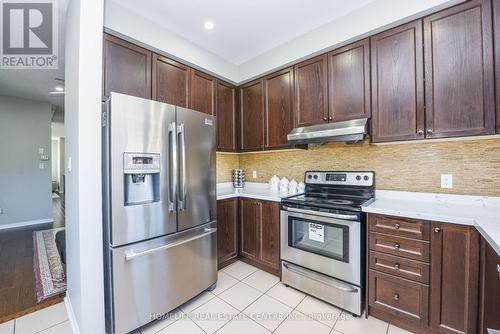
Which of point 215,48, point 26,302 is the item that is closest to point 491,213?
point 215,48

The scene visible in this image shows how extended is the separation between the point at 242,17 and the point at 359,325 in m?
2.91

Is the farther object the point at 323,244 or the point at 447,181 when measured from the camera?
the point at 323,244

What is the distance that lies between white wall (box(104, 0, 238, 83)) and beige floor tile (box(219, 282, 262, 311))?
2.51 m

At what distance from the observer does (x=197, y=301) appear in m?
2.03

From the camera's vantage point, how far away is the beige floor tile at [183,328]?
5.41 feet

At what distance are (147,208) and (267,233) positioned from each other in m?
1.34

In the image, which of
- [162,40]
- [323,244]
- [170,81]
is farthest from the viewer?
[170,81]

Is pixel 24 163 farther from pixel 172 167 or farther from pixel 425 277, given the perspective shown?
pixel 425 277

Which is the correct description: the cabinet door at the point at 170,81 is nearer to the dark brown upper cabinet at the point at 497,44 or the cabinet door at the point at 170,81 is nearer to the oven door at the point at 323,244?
the oven door at the point at 323,244

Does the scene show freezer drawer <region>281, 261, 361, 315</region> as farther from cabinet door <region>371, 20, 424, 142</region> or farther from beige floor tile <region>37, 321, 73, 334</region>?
beige floor tile <region>37, 321, 73, 334</region>

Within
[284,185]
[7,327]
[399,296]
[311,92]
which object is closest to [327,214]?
[399,296]

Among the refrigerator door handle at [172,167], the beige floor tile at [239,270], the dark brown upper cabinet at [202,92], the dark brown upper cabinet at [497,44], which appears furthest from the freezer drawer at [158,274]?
the dark brown upper cabinet at [497,44]

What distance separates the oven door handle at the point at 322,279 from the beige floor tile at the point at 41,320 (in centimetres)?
200

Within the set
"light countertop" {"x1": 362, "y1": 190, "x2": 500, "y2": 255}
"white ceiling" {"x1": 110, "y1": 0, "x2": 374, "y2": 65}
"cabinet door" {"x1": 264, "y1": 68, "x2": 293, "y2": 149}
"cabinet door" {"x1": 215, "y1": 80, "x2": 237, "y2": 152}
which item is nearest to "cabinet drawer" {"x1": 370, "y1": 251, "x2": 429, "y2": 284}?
"light countertop" {"x1": 362, "y1": 190, "x2": 500, "y2": 255}
